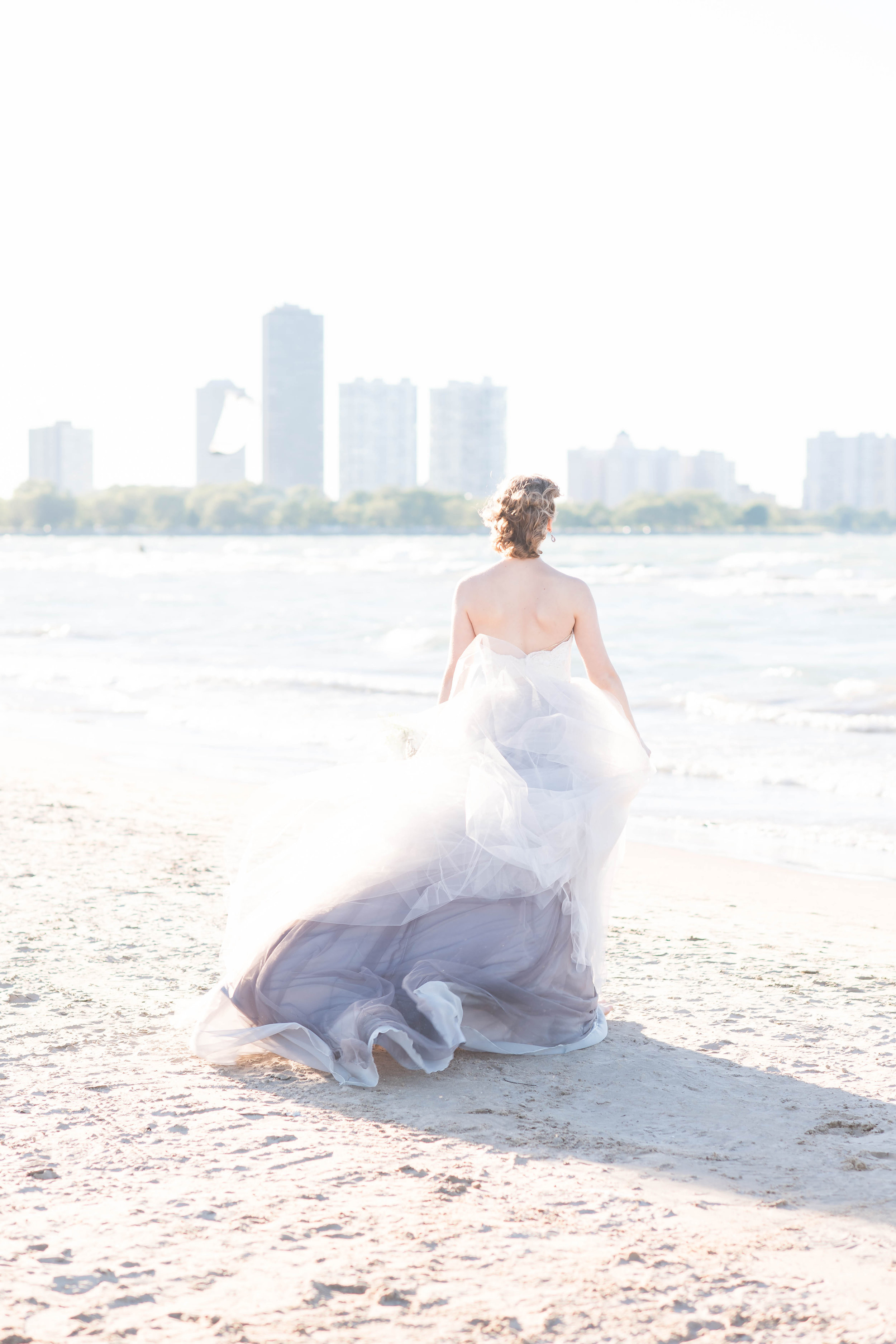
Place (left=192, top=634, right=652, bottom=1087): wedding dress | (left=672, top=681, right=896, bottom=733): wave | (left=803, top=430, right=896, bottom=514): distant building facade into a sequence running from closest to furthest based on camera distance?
(left=192, top=634, right=652, bottom=1087): wedding dress, (left=672, top=681, right=896, bottom=733): wave, (left=803, top=430, right=896, bottom=514): distant building facade

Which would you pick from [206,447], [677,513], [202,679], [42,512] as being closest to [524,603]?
[202,679]

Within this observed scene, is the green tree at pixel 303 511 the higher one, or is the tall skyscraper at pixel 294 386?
the tall skyscraper at pixel 294 386

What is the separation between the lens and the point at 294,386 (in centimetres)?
10262

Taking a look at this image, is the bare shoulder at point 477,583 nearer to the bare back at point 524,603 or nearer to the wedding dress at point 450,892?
the bare back at point 524,603

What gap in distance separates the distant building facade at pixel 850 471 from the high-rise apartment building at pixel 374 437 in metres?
40.8

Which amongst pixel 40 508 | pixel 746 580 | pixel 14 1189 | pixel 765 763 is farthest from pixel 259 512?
pixel 14 1189

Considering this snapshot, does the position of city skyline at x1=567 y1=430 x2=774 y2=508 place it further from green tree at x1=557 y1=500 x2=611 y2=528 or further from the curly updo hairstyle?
the curly updo hairstyle

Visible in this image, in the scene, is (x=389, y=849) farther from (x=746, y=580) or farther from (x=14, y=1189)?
(x=746, y=580)

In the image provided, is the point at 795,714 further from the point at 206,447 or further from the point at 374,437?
the point at 374,437

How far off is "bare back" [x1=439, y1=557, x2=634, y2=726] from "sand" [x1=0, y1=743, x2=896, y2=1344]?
3.97 feet

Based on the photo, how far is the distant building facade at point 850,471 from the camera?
4946 inches

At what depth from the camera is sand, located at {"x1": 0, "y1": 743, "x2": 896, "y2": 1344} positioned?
8.22 ft

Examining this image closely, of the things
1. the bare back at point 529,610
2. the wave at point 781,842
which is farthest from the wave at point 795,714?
the bare back at point 529,610

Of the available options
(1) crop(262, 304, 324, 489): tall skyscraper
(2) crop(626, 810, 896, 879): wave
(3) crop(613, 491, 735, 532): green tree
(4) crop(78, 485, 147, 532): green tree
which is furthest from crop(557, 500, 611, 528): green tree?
(2) crop(626, 810, 896, 879): wave
